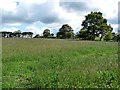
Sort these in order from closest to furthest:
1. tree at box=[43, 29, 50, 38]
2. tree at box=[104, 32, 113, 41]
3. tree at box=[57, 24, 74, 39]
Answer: tree at box=[104, 32, 113, 41] < tree at box=[57, 24, 74, 39] < tree at box=[43, 29, 50, 38]

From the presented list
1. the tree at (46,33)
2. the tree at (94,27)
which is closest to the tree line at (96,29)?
the tree at (94,27)

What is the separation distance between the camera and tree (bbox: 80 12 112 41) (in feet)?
299

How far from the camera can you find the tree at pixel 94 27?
91250mm

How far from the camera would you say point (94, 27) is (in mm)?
91375

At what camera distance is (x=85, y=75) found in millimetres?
11328

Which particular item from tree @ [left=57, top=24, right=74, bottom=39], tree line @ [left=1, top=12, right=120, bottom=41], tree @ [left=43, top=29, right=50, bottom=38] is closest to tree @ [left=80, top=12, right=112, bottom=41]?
tree line @ [left=1, top=12, right=120, bottom=41]

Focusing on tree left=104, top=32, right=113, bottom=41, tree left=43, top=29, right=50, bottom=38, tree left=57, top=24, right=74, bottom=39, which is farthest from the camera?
tree left=43, top=29, right=50, bottom=38

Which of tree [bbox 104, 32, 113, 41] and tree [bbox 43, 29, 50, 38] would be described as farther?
tree [bbox 43, 29, 50, 38]

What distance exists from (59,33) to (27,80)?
115396mm

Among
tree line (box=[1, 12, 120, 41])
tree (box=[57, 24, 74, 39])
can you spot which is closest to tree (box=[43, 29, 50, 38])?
tree (box=[57, 24, 74, 39])

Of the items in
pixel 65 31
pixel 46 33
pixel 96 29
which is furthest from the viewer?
pixel 46 33

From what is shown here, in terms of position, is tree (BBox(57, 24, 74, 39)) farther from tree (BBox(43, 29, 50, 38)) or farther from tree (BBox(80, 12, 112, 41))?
tree (BBox(80, 12, 112, 41))

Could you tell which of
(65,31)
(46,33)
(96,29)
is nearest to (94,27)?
A: (96,29)

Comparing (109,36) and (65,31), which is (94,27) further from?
(65,31)
